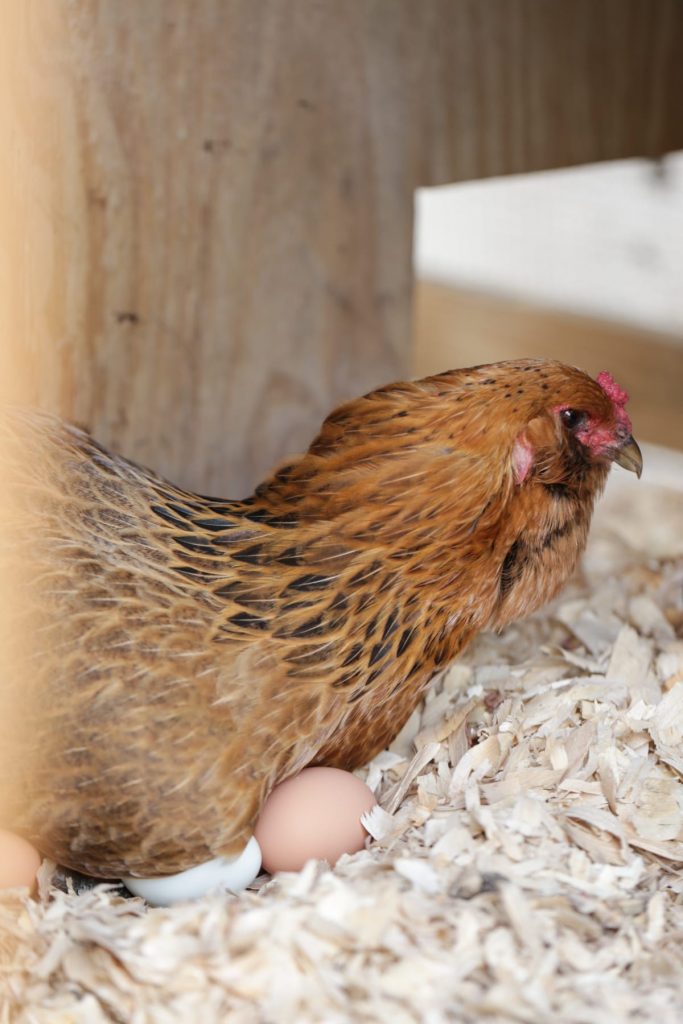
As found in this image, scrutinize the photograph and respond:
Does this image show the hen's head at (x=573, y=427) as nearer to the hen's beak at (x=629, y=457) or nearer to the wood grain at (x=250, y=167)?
the hen's beak at (x=629, y=457)

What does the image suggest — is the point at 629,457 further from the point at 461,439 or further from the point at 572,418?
the point at 461,439

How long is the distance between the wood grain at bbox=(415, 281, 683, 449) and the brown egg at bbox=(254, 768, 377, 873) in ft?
6.10

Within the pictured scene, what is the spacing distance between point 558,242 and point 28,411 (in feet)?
9.54

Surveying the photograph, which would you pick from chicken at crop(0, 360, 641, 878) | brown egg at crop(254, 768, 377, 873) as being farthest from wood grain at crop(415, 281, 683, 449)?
brown egg at crop(254, 768, 377, 873)

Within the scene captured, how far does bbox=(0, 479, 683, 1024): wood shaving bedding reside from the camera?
4.12 feet

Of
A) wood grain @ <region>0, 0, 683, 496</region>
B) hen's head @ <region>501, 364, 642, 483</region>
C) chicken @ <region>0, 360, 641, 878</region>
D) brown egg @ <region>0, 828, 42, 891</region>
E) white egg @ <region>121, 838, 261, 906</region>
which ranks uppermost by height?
wood grain @ <region>0, 0, 683, 496</region>

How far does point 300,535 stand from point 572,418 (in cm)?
42

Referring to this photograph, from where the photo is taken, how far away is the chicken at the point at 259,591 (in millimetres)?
1411

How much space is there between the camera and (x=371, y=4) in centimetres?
225

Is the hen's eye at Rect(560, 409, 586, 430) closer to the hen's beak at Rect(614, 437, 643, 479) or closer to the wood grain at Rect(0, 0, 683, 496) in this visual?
the hen's beak at Rect(614, 437, 643, 479)

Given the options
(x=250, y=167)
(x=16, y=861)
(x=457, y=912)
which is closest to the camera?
(x=457, y=912)

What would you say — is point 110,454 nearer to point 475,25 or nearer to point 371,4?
point 371,4

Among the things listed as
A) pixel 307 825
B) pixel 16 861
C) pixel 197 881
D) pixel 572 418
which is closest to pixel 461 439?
pixel 572 418

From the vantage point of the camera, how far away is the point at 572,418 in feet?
5.41
